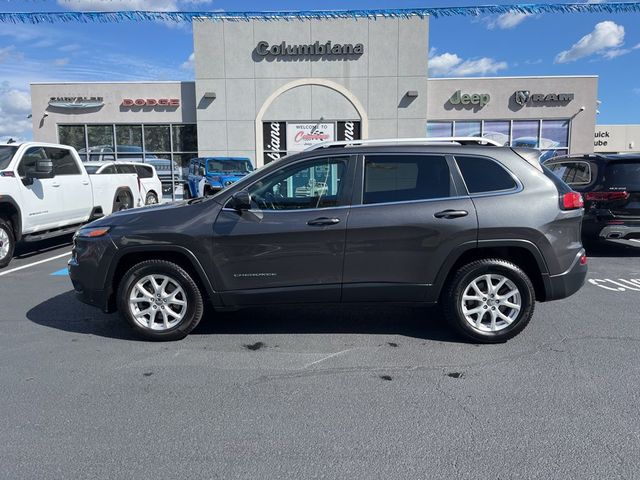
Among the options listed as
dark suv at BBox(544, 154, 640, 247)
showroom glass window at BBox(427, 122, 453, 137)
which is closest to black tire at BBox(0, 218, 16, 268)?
dark suv at BBox(544, 154, 640, 247)

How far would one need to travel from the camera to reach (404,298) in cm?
443

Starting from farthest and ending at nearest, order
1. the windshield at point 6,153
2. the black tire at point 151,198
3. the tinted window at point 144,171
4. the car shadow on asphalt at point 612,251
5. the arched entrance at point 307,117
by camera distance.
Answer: the arched entrance at point 307,117 → the tinted window at point 144,171 → the black tire at point 151,198 → the car shadow on asphalt at point 612,251 → the windshield at point 6,153

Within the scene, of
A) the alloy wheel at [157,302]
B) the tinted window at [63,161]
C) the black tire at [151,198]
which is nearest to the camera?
the alloy wheel at [157,302]

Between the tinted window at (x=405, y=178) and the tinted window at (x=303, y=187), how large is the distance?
27 centimetres

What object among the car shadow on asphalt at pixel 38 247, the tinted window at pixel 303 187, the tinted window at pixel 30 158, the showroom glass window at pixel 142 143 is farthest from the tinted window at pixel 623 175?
the showroom glass window at pixel 142 143

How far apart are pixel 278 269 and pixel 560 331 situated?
282cm

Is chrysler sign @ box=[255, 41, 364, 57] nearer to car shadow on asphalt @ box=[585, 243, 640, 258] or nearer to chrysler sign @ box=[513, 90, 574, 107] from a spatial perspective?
chrysler sign @ box=[513, 90, 574, 107]

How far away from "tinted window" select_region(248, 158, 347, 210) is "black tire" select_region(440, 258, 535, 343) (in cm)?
133

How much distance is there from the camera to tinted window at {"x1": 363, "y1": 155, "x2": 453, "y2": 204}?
439cm

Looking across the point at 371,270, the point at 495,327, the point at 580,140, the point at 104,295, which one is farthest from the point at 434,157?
the point at 580,140

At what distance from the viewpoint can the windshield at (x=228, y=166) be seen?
17.0 metres

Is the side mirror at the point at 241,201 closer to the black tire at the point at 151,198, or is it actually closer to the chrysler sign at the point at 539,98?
the black tire at the point at 151,198

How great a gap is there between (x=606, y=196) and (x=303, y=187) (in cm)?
599

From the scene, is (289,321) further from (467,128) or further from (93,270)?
(467,128)
